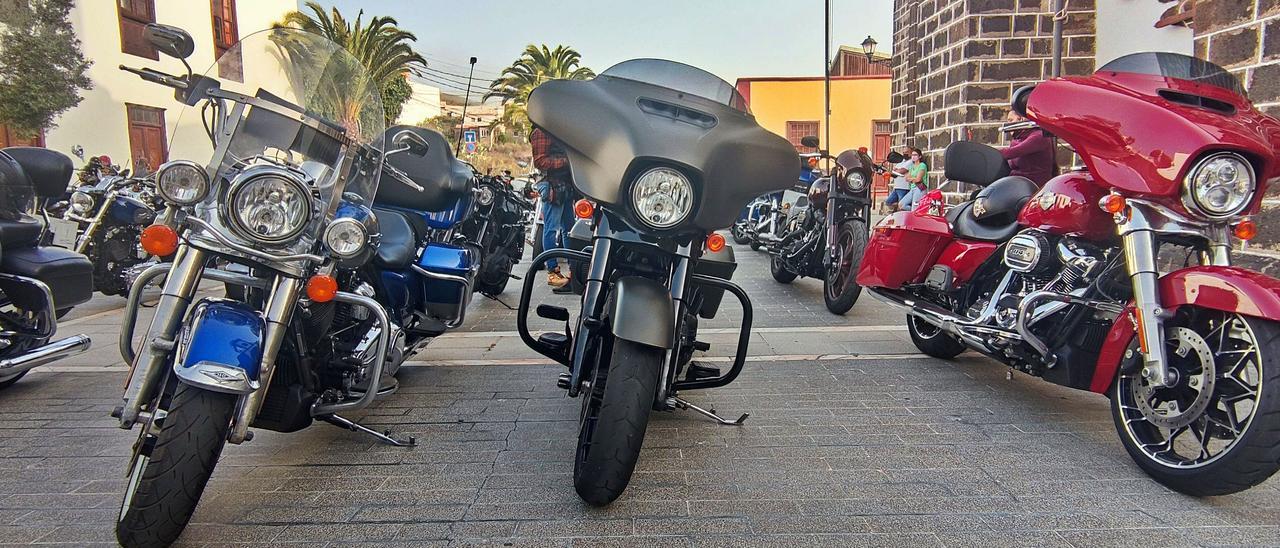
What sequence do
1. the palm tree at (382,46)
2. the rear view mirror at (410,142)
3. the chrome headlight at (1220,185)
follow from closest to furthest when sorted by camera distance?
the chrome headlight at (1220,185)
the rear view mirror at (410,142)
the palm tree at (382,46)

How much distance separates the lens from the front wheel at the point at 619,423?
2266 mm

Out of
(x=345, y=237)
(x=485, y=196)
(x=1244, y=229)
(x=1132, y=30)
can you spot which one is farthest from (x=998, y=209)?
(x=1132, y=30)

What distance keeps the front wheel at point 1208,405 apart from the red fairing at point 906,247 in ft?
4.87

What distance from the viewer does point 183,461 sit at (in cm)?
200

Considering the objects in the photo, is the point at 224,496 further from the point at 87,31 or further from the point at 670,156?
the point at 87,31

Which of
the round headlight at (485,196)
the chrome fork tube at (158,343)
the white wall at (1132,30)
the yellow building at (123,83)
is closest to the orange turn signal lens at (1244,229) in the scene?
the chrome fork tube at (158,343)

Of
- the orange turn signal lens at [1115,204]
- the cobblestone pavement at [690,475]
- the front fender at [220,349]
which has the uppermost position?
the orange turn signal lens at [1115,204]

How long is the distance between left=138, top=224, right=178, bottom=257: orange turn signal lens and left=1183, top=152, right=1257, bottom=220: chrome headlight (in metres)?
3.33

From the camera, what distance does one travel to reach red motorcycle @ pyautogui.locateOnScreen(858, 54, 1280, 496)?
2.36 m

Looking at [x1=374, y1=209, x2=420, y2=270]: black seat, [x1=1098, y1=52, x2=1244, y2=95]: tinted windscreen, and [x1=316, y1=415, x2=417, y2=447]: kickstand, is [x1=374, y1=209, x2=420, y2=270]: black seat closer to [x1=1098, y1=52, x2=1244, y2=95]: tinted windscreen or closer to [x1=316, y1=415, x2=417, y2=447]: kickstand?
[x1=316, y1=415, x2=417, y2=447]: kickstand

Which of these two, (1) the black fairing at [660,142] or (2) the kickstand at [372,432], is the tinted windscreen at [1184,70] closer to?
(1) the black fairing at [660,142]

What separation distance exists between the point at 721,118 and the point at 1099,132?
1.54 metres

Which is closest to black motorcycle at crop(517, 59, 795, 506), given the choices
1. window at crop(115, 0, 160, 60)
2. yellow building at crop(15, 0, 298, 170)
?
yellow building at crop(15, 0, 298, 170)

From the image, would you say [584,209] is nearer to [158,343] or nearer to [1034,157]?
[158,343]
